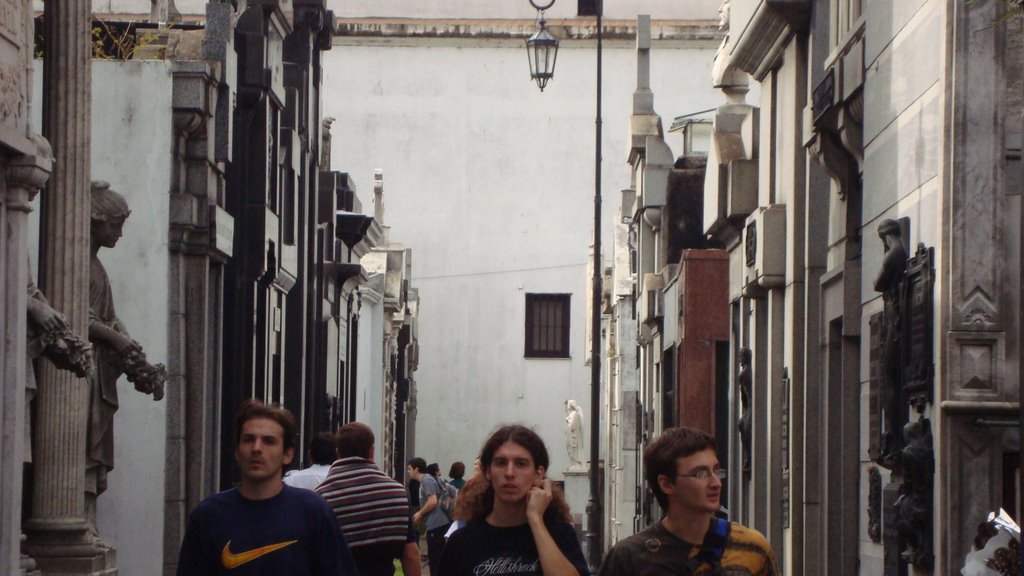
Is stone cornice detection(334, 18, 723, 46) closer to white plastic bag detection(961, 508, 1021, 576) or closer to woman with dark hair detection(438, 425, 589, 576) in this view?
white plastic bag detection(961, 508, 1021, 576)

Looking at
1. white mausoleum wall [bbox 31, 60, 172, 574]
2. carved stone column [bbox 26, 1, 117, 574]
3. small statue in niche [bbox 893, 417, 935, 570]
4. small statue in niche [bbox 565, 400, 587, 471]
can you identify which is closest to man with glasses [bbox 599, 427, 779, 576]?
small statue in niche [bbox 893, 417, 935, 570]

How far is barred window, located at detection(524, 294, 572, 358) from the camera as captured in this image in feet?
186

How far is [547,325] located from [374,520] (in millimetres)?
47364

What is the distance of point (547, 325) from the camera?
56844 millimetres

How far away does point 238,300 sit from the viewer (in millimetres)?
19969

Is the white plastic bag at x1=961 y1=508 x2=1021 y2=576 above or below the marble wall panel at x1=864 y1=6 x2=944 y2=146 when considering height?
below

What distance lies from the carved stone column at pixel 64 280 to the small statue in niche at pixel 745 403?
7990 mm

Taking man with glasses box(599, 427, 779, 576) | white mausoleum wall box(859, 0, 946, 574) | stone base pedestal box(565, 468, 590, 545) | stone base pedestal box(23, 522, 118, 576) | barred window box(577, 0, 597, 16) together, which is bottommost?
stone base pedestal box(565, 468, 590, 545)

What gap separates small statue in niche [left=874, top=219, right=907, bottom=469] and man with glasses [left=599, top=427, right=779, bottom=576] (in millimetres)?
5226

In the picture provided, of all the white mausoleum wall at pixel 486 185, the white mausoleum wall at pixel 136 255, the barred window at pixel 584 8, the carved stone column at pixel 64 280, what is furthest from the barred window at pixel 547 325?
the carved stone column at pixel 64 280

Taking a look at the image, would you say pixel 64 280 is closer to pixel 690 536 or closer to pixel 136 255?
pixel 136 255

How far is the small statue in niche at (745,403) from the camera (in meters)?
19.2

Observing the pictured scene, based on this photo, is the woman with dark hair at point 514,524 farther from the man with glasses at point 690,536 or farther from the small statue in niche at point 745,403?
the small statue in niche at point 745,403

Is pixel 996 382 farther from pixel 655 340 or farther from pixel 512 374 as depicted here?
pixel 512 374
